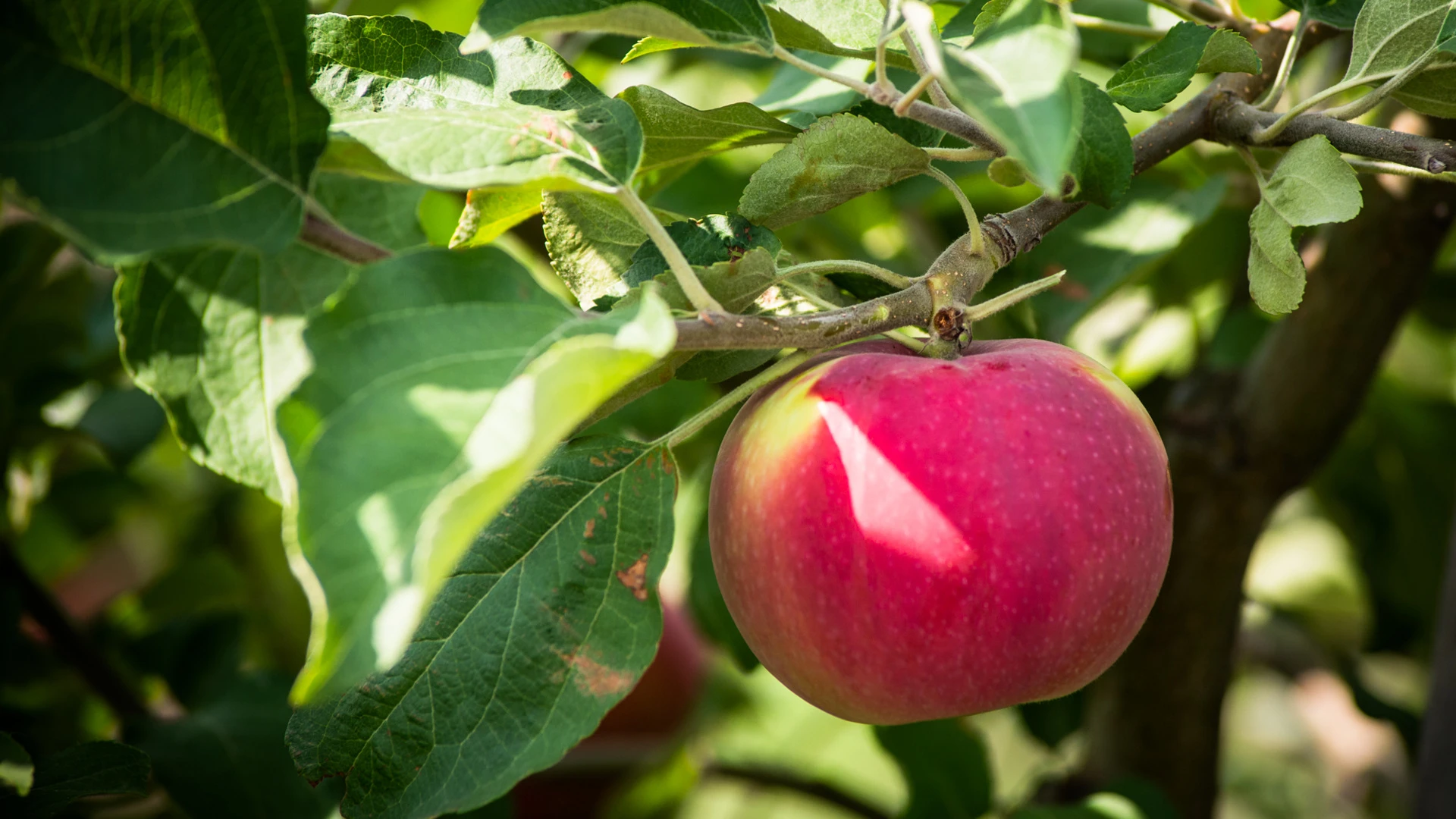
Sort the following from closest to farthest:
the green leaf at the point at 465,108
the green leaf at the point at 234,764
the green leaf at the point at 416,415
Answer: the green leaf at the point at 416,415 → the green leaf at the point at 465,108 → the green leaf at the point at 234,764

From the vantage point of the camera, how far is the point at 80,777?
0.53 meters

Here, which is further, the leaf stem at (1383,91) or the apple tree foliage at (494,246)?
the leaf stem at (1383,91)

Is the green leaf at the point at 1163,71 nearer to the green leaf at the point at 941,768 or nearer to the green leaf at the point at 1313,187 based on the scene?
the green leaf at the point at 1313,187

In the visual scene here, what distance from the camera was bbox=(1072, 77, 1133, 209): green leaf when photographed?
47 cm

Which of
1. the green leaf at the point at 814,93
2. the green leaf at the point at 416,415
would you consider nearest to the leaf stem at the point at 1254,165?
the green leaf at the point at 814,93

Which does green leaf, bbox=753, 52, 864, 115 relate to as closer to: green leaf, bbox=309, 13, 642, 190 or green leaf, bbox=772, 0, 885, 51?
green leaf, bbox=772, 0, 885, 51

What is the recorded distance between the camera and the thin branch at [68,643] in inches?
37.8

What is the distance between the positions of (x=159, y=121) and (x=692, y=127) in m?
0.24

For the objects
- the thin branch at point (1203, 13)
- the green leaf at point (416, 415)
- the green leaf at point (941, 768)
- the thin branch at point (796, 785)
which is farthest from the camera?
the thin branch at point (796, 785)

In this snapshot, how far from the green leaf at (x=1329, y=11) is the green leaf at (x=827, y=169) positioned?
0.24 meters

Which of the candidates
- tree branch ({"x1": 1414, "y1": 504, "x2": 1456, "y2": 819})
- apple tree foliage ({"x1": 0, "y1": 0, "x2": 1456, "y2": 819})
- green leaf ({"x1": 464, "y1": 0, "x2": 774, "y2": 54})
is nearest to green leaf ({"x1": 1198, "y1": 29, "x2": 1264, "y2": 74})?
apple tree foliage ({"x1": 0, "y1": 0, "x2": 1456, "y2": 819})

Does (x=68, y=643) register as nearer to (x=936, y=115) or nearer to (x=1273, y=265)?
(x=936, y=115)

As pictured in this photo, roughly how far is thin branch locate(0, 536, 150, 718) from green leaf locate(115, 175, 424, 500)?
57 cm

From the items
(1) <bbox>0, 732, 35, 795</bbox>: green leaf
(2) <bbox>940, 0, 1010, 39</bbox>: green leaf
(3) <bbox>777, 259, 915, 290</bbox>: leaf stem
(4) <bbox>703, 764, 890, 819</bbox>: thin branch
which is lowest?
(4) <bbox>703, 764, 890, 819</bbox>: thin branch
